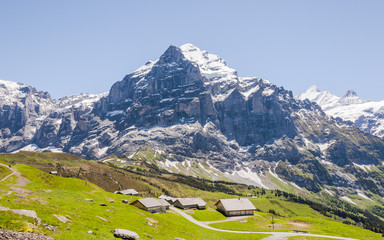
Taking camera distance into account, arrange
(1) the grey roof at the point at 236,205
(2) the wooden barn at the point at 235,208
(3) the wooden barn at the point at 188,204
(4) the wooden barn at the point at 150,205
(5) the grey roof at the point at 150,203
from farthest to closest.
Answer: (3) the wooden barn at the point at 188,204 → (1) the grey roof at the point at 236,205 → (2) the wooden barn at the point at 235,208 → (5) the grey roof at the point at 150,203 → (4) the wooden barn at the point at 150,205

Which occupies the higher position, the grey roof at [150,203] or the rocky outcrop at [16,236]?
the rocky outcrop at [16,236]

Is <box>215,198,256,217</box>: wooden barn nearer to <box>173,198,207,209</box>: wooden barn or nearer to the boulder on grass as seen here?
<box>173,198,207,209</box>: wooden barn

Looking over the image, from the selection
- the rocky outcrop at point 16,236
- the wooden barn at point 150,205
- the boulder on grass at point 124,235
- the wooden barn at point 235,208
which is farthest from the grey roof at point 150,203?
the rocky outcrop at point 16,236

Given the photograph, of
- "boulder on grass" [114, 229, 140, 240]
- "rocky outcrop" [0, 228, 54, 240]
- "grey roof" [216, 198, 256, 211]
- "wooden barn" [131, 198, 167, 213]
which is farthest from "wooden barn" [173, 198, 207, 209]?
"rocky outcrop" [0, 228, 54, 240]

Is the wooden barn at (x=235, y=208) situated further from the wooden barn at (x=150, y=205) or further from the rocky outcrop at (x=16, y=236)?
the rocky outcrop at (x=16, y=236)

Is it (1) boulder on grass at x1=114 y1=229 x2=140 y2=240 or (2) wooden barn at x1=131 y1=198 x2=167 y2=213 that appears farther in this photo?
(2) wooden barn at x1=131 y1=198 x2=167 y2=213

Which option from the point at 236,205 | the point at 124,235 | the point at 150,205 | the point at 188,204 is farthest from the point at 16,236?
the point at 188,204

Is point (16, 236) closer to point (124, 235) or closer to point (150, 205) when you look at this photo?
point (124, 235)

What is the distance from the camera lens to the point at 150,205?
89562 mm

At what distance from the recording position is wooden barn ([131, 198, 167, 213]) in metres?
88.6

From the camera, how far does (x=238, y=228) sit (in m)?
81.7

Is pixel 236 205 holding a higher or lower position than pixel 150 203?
lower

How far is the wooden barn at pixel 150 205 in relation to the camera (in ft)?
291

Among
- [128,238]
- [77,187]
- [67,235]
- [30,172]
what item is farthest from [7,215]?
[30,172]
